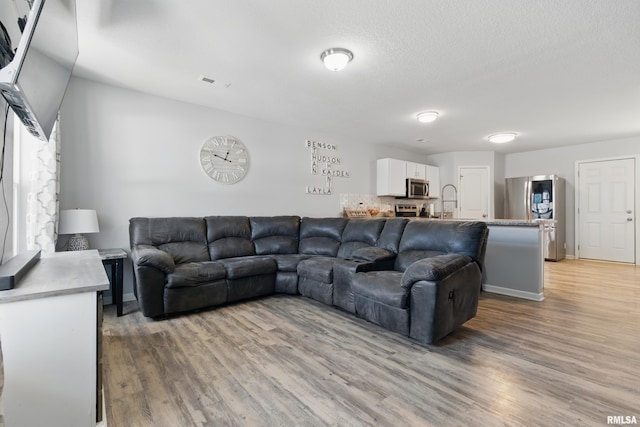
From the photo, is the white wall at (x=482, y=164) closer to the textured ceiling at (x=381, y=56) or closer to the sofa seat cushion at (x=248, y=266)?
the textured ceiling at (x=381, y=56)

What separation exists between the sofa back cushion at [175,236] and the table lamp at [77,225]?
462 mm

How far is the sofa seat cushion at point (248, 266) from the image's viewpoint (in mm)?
3285

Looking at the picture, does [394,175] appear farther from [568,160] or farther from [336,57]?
[568,160]

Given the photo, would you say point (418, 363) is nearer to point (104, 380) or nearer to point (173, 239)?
point (104, 380)

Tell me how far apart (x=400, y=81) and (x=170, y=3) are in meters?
2.26

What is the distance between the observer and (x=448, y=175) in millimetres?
7035

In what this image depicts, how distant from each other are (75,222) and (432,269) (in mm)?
3260

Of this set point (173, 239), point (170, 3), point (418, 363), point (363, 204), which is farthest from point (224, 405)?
point (363, 204)

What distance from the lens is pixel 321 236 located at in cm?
431

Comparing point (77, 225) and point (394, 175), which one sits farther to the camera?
point (394, 175)

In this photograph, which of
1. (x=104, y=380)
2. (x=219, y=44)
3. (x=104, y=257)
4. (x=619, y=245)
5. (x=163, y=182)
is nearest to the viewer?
(x=104, y=380)

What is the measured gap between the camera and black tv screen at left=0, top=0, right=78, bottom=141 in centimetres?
114

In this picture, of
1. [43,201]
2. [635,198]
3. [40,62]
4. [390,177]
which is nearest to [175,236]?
[43,201]

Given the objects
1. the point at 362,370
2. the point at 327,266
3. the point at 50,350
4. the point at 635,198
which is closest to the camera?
the point at 50,350
